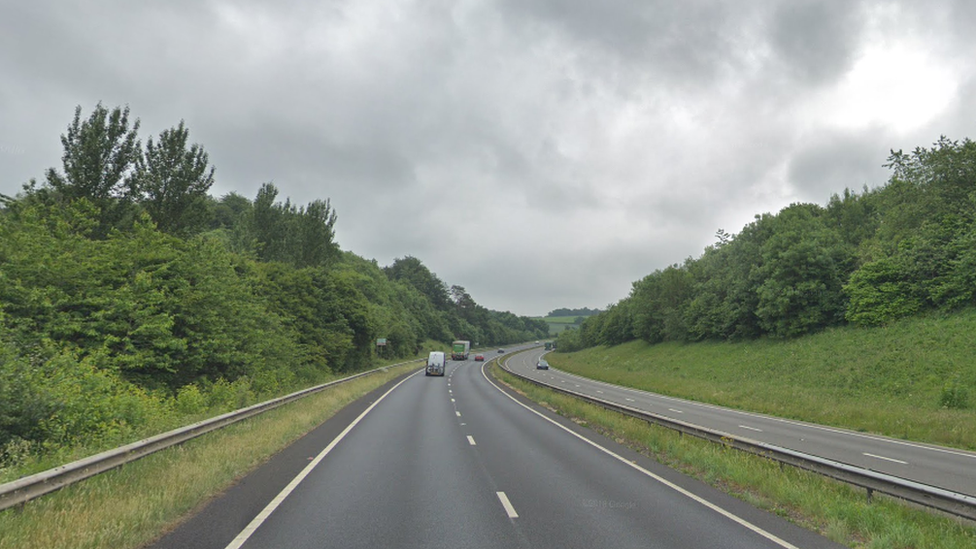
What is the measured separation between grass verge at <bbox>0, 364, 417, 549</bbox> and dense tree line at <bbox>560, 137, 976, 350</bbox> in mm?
41758

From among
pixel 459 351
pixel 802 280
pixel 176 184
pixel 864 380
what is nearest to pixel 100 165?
pixel 176 184

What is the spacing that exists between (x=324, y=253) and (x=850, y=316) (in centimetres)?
4899

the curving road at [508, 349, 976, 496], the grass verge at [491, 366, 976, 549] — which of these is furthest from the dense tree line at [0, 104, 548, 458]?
the curving road at [508, 349, 976, 496]

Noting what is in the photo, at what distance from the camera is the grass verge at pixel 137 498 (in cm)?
582

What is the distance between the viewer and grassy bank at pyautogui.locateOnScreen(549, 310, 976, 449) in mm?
21547

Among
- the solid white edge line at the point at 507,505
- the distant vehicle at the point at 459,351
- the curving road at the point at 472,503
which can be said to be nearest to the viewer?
the curving road at the point at 472,503

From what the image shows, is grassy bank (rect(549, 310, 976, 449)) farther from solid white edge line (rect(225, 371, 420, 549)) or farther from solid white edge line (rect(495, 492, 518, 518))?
solid white edge line (rect(225, 371, 420, 549))

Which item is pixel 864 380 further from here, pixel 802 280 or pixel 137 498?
pixel 137 498

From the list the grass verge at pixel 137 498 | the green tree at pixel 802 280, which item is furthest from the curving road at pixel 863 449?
the green tree at pixel 802 280

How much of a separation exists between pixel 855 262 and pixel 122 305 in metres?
55.3

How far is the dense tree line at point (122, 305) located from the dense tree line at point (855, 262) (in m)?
42.0

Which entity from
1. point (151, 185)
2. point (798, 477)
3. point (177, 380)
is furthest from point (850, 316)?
point (151, 185)

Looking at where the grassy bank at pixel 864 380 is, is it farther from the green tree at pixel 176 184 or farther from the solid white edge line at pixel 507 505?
the green tree at pixel 176 184

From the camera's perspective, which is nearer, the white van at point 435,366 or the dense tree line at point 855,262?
the dense tree line at point 855,262
